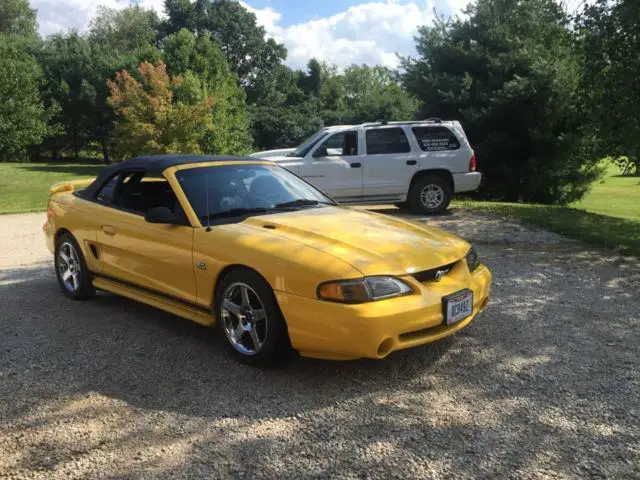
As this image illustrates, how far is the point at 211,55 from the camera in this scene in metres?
39.1

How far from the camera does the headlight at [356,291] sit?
379 centimetres

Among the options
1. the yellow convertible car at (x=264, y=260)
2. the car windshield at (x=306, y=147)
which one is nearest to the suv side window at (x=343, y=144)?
the car windshield at (x=306, y=147)

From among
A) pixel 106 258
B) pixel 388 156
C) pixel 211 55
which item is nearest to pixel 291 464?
pixel 106 258

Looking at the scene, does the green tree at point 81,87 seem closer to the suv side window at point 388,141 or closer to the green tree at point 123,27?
the green tree at point 123,27

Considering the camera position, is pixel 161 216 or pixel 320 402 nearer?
pixel 320 402

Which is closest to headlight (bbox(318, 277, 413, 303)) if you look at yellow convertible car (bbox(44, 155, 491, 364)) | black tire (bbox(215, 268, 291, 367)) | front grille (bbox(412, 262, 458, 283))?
yellow convertible car (bbox(44, 155, 491, 364))

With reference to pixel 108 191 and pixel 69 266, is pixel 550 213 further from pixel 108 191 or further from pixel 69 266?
pixel 69 266

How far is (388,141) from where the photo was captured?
1198cm

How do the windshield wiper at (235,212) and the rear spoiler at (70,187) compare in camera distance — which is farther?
the rear spoiler at (70,187)

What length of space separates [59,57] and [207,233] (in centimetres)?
4450

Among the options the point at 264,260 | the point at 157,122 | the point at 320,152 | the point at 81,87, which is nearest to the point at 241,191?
the point at 264,260

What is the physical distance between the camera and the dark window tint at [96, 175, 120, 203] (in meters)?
5.75

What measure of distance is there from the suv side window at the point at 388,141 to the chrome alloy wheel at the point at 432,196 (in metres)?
0.91

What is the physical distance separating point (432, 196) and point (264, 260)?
8.67m
